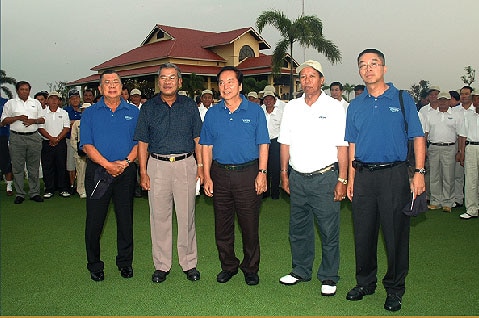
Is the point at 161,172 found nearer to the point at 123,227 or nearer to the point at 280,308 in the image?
the point at 123,227

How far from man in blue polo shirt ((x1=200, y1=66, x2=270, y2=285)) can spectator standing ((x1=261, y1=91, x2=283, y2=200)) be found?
14.3 ft

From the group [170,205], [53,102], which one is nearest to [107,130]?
[170,205]

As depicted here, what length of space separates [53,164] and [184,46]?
78.1ft

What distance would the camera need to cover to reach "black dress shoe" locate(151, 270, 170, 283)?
168 inches

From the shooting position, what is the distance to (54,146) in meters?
8.95

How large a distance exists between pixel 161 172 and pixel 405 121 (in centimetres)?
208

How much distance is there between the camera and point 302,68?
3896 millimetres

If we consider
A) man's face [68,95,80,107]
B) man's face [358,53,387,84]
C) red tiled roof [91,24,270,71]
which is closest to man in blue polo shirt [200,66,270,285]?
man's face [358,53,387,84]

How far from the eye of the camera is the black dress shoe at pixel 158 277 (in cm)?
427

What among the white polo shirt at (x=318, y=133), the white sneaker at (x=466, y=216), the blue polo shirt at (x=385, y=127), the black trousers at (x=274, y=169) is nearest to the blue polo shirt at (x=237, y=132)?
the white polo shirt at (x=318, y=133)

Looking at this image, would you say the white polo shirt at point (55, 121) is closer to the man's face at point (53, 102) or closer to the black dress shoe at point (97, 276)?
the man's face at point (53, 102)

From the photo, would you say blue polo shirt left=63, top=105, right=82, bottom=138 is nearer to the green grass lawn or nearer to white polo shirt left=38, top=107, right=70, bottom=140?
white polo shirt left=38, top=107, right=70, bottom=140

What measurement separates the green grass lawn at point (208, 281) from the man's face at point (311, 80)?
1.70m

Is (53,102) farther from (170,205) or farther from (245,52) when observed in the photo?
(245,52)
